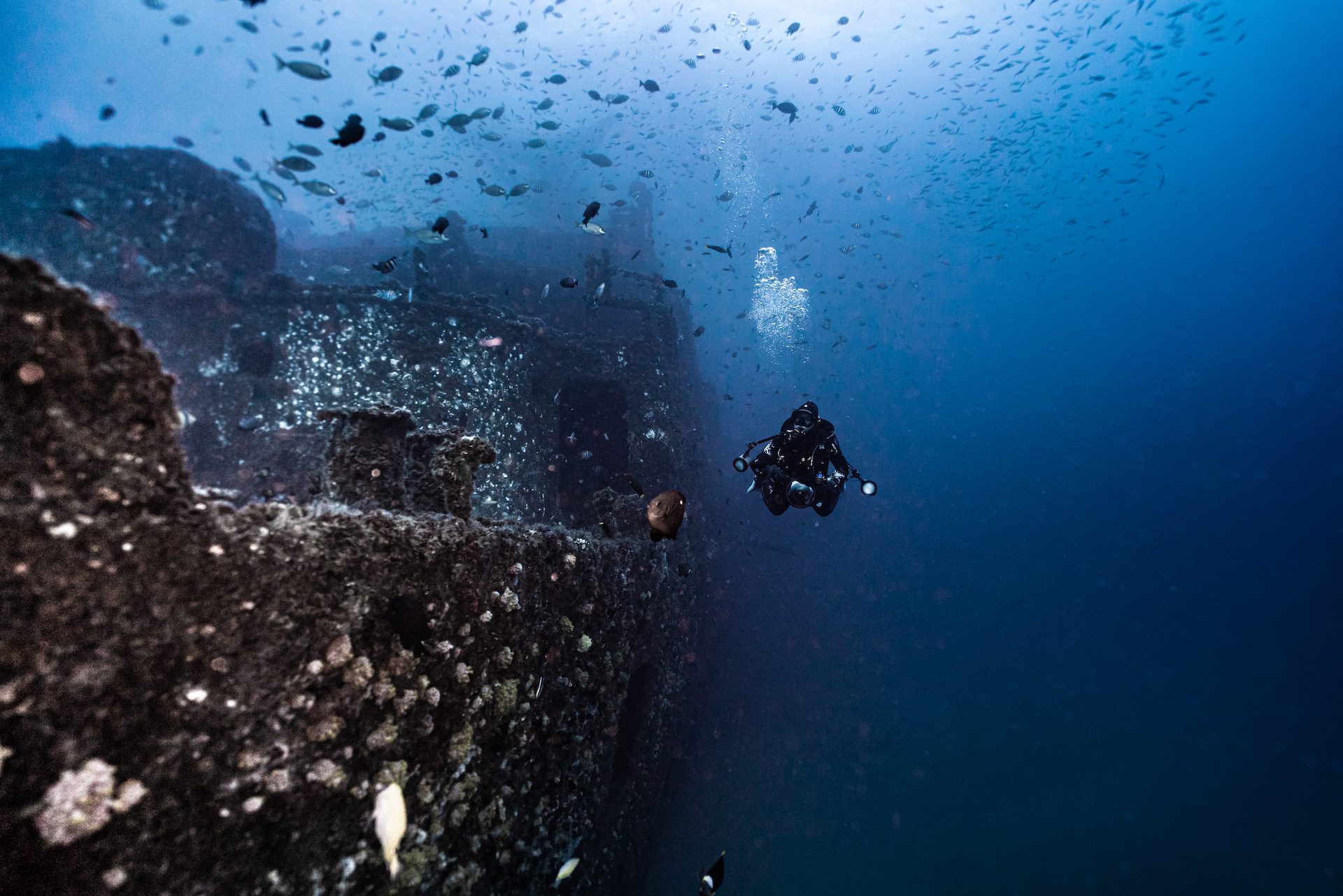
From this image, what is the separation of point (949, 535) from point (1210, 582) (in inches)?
1174

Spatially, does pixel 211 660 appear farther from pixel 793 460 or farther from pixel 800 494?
pixel 793 460

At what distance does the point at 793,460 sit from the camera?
826 cm

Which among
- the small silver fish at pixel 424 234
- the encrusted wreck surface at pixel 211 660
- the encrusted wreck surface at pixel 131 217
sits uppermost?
the encrusted wreck surface at pixel 131 217

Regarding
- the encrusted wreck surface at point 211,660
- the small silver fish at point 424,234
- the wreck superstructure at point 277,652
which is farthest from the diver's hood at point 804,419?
the small silver fish at point 424,234

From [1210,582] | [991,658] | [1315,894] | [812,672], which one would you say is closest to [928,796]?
[812,672]

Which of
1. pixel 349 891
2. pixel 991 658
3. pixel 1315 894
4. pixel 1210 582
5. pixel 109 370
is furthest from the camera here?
pixel 1210 582

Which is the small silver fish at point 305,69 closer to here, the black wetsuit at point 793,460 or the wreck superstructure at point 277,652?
the wreck superstructure at point 277,652

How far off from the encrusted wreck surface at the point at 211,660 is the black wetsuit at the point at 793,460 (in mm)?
5000

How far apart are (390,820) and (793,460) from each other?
22.5 feet

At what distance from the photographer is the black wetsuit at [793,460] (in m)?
8.16

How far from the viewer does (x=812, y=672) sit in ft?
82.3

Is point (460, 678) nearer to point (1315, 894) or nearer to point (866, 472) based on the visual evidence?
point (1315, 894)

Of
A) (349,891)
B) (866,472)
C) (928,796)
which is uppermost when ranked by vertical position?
(866,472)

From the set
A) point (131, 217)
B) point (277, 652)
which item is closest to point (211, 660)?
point (277, 652)
